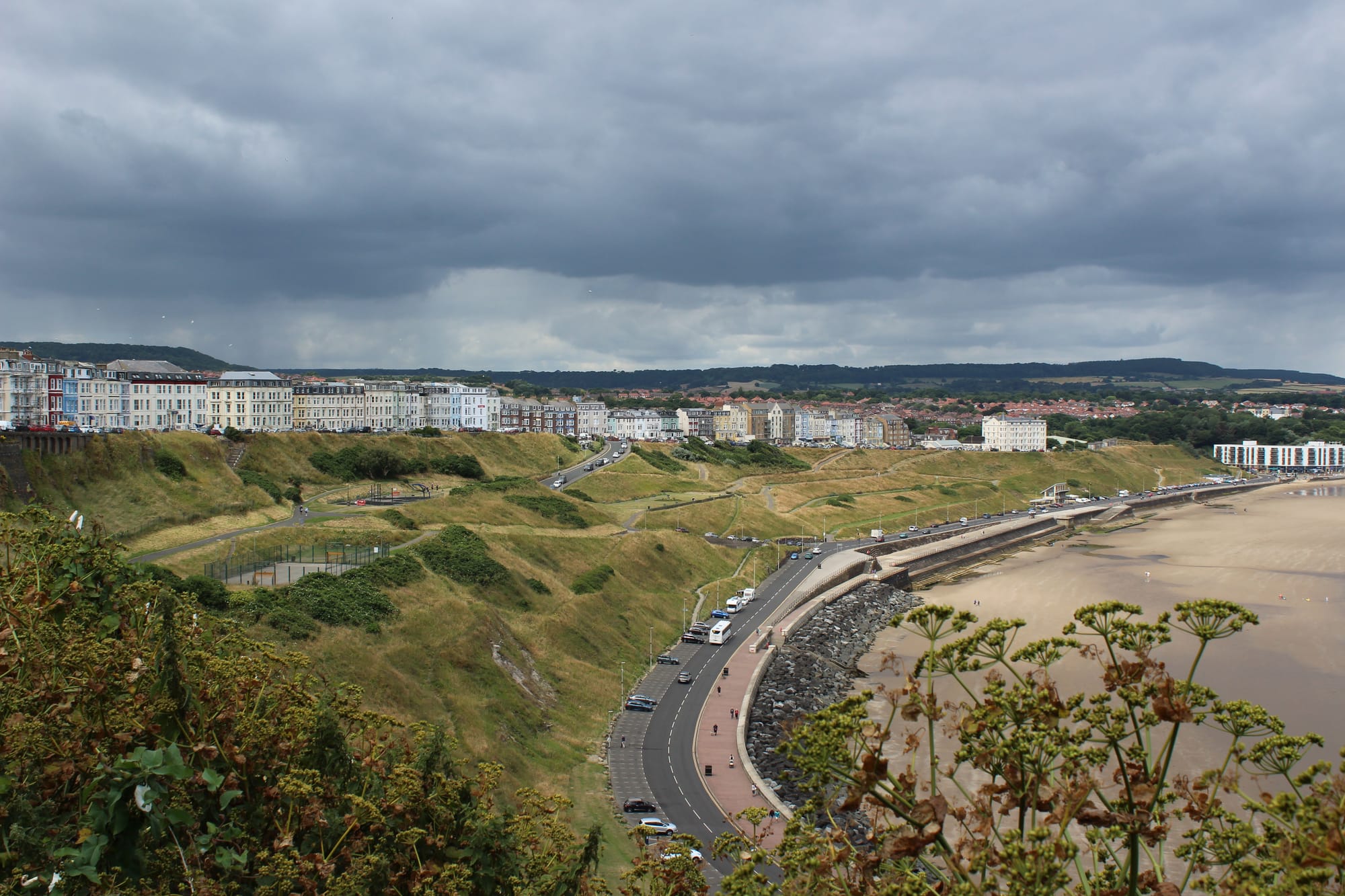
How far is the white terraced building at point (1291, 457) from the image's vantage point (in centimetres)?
17900

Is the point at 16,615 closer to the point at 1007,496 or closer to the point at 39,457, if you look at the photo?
the point at 39,457

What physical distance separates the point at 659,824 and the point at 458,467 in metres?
66.6

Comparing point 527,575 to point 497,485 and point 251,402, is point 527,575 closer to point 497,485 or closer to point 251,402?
point 497,485

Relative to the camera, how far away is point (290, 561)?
4275 cm

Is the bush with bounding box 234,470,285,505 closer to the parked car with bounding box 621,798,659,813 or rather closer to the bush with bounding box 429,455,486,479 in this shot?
the bush with bounding box 429,455,486,479

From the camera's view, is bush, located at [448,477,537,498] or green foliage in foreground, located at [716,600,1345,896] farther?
bush, located at [448,477,537,498]

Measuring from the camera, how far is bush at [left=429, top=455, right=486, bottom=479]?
89.3 m

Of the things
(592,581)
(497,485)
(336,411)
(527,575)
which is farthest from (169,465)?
(336,411)

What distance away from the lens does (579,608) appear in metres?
48.6

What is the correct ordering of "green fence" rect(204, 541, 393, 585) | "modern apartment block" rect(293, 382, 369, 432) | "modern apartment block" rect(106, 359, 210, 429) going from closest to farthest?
1. "green fence" rect(204, 541, 393, 585)
2. "modern apartment block" rect(106, 359, 210, 429)
3. "modern apartment block" rect(293, 382, 369, 432)

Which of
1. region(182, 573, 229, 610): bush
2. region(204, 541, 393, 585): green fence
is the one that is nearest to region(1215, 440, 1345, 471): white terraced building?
region(204, 541, 393, 585): green fence

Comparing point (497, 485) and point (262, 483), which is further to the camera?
point (497, 485)

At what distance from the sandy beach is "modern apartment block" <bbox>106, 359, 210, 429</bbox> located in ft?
225

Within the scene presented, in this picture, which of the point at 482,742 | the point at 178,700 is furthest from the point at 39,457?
the point at 178,700
